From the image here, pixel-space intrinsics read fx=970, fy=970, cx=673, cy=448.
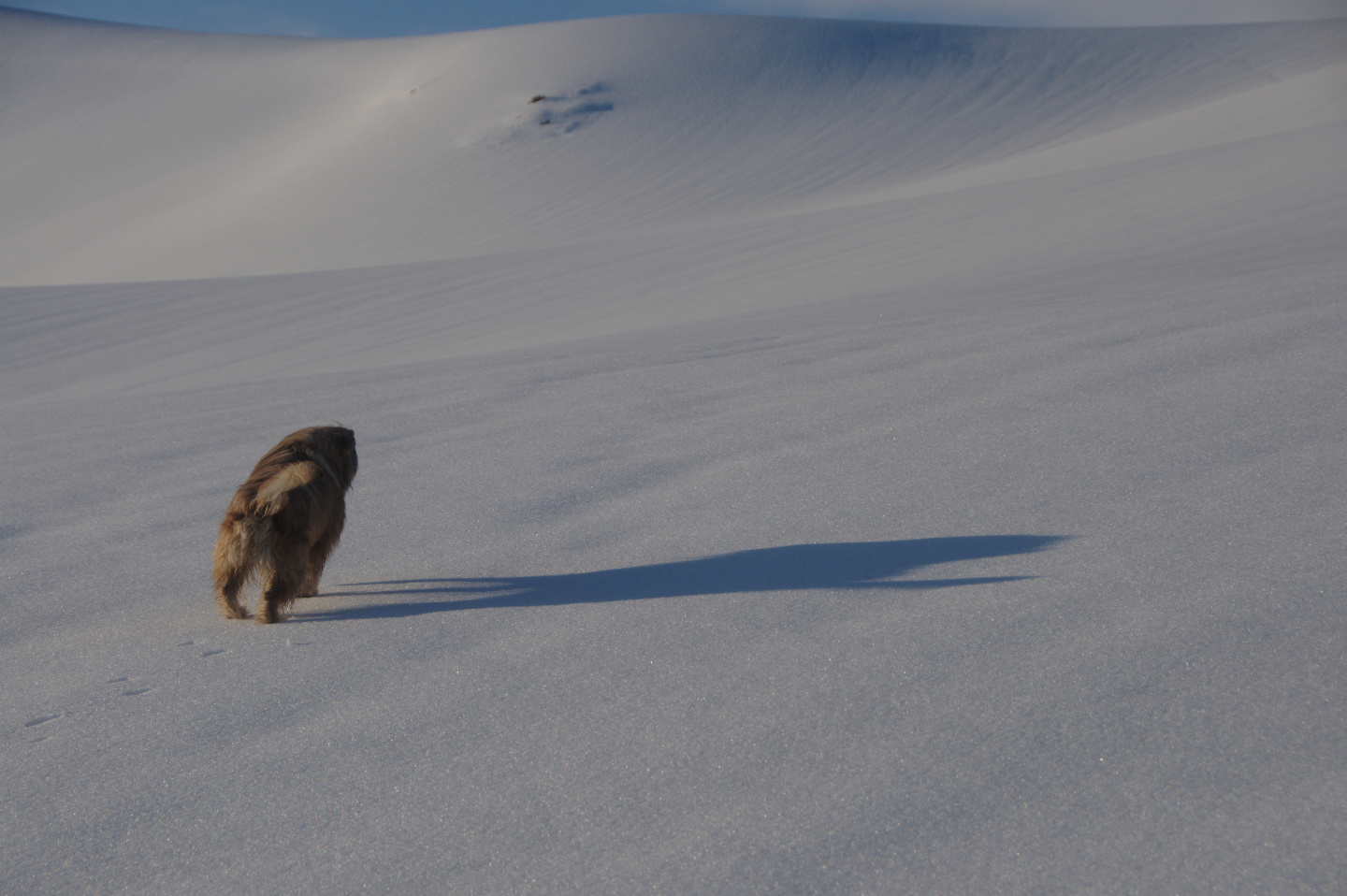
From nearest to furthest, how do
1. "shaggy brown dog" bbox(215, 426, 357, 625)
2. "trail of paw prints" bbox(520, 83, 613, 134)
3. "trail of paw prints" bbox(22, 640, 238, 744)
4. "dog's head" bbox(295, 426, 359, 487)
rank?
"trail of paw prints" bbox(22, 640, 238, 744) → "shaggy brown dog" bbox(215, 426, 357, 625) → "dog's head" bbox(295, 426, 359, 487) → "trail of paw prints" bbox(520, 83, 613, 134)

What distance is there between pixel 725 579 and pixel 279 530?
1.19 metres

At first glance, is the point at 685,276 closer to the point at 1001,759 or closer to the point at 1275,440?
the point at 1275,440

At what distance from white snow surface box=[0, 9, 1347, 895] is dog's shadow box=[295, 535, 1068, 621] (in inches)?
0.7

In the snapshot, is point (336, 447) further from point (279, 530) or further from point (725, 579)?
point (725, 579)

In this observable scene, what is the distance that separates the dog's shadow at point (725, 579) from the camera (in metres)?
2.62

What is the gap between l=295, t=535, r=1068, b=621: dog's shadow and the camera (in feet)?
A: 8.60

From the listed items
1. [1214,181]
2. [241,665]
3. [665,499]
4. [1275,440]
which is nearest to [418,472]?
[665,499]

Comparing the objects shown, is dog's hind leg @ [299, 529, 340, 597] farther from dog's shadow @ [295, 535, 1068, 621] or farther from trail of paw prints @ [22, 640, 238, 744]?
trail of paw prints @ [22, 640, 238, 744]

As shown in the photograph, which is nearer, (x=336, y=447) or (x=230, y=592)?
(x=230, y=592)

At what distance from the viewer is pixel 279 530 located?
2502 millimetres

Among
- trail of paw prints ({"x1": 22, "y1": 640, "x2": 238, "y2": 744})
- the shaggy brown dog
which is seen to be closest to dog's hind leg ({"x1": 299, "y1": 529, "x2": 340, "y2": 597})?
the shaggy brown dog

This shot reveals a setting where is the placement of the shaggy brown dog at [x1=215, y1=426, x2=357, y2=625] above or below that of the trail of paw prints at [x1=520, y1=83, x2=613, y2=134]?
below

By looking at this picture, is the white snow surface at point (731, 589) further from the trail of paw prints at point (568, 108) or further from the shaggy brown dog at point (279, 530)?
the trail of paw prints at point (568, 108)

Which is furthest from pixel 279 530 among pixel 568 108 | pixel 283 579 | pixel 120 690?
pixel 568 108
